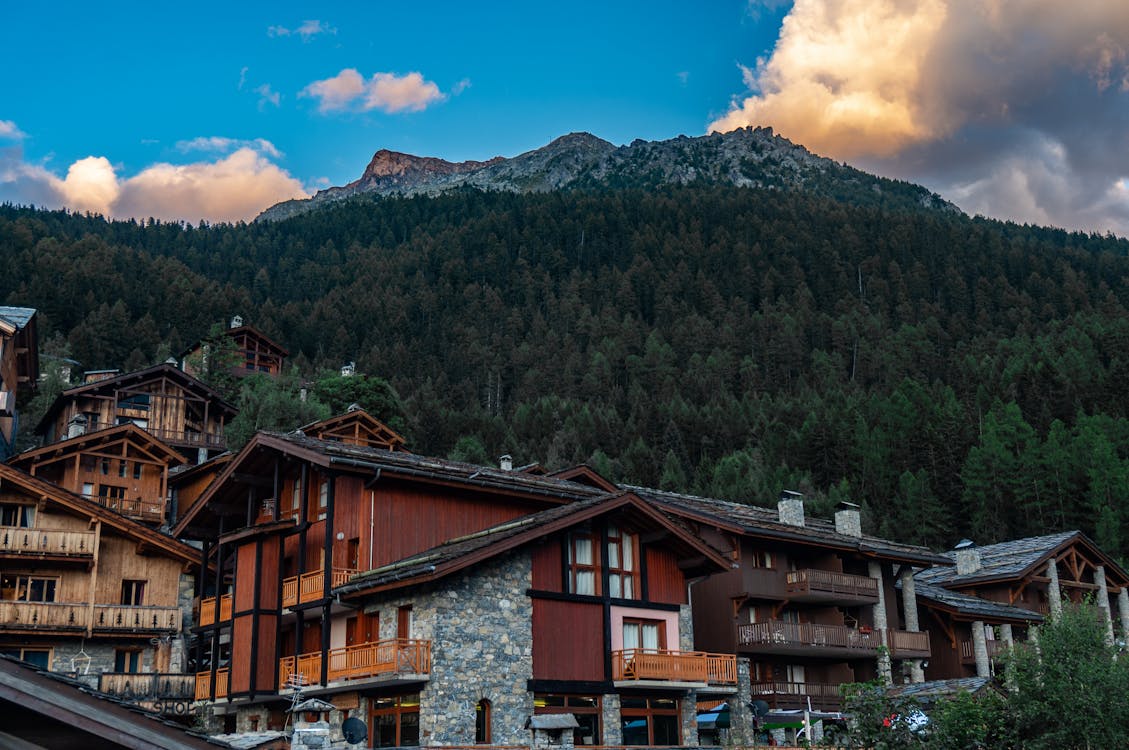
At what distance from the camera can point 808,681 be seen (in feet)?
148

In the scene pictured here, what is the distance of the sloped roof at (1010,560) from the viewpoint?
2111 inches

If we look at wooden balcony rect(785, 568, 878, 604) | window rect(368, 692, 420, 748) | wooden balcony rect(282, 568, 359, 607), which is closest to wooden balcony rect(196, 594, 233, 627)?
wooden balcony rect(282, 568, 359, 607)

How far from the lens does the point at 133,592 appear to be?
141ft

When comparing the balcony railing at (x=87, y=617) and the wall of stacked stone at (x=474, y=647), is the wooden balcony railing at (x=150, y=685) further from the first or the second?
the wall of stacked stone at (x=474, y=647)

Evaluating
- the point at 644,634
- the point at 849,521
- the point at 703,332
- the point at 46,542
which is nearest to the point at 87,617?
the point at 46,542

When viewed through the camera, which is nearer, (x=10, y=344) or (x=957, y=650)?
(x=957, y=650)

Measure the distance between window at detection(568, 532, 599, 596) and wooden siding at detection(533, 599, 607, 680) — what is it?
52 centimetres

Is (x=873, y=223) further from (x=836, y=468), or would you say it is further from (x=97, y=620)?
(x=97, y=620)

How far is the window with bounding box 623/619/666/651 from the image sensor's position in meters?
33.4

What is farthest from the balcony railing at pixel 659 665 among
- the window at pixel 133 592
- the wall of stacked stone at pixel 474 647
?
the window at pixel 133 592

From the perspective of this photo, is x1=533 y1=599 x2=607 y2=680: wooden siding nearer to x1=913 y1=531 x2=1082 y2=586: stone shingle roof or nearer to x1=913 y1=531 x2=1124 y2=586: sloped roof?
x1=913 y1=531 x2=1124 y2=586: sloped roof

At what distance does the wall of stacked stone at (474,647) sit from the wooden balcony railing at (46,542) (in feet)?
55.6

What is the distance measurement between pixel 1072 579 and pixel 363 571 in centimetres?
4125

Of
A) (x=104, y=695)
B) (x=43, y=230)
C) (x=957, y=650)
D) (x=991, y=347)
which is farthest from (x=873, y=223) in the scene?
(x=104, y=695)
